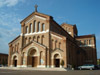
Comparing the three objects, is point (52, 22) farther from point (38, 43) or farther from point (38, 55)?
point (38, 55)

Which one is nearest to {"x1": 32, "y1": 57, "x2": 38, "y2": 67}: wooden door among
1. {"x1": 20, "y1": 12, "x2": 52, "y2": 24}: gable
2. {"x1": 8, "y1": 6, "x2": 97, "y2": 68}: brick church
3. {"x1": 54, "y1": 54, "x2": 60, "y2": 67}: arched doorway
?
{"x1": 8, "y1": 6, "x2": 97, "y2": 68}: brick church

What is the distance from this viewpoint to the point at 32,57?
127 feet

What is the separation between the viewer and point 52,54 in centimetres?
3519

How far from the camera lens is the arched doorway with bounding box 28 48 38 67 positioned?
3803cm

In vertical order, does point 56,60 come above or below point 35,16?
below

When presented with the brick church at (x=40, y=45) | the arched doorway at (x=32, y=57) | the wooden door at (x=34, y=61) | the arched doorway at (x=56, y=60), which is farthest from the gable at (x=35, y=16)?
the wooden door at (x=34, y=61)

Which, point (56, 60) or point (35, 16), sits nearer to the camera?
point (56, 60)

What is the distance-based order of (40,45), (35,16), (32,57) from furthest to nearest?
(35,16) → (32,57) → (40,45)

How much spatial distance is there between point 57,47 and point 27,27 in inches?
479

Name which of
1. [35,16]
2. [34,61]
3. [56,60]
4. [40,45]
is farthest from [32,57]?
[35,16]

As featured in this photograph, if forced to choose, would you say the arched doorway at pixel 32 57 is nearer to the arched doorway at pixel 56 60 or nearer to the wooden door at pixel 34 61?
the wooden door at pixel 34 61

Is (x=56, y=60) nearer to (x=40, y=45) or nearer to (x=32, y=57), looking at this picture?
(x=40, y=45)

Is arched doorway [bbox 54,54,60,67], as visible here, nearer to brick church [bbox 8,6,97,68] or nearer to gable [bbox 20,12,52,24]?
brick church [bbox 8,6,97,68]

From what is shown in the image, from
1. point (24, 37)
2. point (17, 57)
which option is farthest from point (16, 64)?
point (24, 37)
